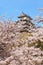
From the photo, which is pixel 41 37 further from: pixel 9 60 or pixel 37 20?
pixel 9 60

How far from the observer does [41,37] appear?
7.69 metres

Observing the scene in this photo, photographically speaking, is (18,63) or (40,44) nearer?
(18,63)

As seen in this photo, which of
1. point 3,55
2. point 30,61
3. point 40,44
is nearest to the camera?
point 30,61

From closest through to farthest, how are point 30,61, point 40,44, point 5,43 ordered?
1. point 30,61
2. point 40,44
3. point 5,43

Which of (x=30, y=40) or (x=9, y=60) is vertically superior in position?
(x=30, y=40)

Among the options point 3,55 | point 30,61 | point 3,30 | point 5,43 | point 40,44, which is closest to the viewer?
point 30,61

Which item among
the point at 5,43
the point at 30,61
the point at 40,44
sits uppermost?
the point at 5,43

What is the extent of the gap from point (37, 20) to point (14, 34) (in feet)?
6.86

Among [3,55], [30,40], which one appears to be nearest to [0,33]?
[3,55]

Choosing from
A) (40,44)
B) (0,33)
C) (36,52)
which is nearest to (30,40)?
(40,44)

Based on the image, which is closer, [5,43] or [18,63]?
[18,63]

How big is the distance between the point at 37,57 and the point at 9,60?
3.07 ft

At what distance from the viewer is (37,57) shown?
6.61 meters

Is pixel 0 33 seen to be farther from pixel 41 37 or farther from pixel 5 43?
pixel 41 37
